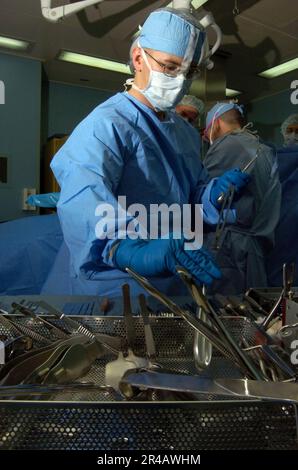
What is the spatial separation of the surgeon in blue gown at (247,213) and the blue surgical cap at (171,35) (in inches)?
19.8

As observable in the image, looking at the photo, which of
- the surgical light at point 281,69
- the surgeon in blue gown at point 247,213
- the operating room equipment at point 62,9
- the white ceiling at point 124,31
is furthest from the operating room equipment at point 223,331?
the surgical light at point 281,69

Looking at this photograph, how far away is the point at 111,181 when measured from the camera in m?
0.87

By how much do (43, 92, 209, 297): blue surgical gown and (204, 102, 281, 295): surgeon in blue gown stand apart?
0.91 feet

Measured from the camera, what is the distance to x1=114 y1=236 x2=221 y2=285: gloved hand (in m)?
0.70

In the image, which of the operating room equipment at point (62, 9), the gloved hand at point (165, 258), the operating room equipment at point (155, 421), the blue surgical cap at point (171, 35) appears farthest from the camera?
the operating room equipment at point (62, 9)

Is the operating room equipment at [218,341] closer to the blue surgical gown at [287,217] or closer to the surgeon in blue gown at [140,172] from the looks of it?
the surgeon in blue gown at [140,172]

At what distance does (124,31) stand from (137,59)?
1.66 metres

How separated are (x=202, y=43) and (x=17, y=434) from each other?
101cm

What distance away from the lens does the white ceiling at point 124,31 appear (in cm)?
225

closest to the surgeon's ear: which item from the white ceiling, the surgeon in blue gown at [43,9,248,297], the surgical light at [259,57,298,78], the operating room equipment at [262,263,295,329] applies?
the surgeon in blue gown at [43,9,248,297]

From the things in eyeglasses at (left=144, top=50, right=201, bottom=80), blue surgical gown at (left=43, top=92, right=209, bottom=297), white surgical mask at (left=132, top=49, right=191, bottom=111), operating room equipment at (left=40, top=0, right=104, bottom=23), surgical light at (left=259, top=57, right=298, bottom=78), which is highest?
surgical light at (left=259, top=57, right=298, bottom=78)

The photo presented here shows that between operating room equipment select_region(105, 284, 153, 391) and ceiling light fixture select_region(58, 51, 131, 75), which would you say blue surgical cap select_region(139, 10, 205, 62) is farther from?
ceiling light fixture select_region(58, 51, 131, 75)

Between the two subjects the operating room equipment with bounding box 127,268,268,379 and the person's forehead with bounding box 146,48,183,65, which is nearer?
the operating room equipment with bounding box 127,268,268,379
